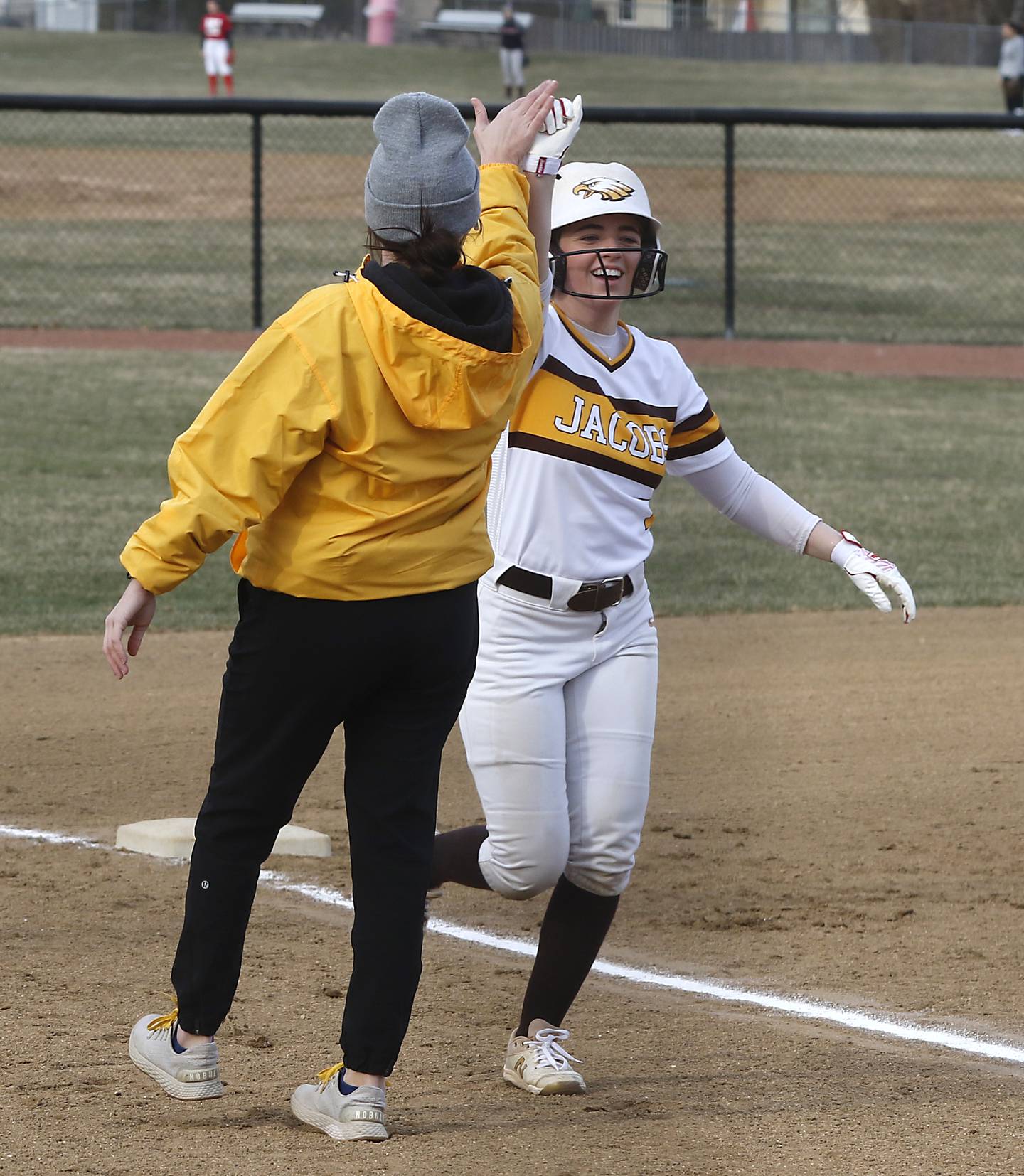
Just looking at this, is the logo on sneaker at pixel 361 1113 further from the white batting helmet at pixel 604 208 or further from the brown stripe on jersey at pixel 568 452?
the white batting helmet at pixel 604 208

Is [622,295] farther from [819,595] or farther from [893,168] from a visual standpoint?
[893,168]

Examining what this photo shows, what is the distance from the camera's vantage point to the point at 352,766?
10.7 ft

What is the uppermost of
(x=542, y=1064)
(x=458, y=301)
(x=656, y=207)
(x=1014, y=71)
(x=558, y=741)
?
(x=458, y=301)

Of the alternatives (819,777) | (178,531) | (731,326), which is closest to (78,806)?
(819,777)

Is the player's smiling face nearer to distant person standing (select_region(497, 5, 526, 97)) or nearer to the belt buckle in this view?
the belt buckle

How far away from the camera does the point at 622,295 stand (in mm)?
3736

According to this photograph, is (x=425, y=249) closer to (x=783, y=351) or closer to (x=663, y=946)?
(x=663, y=946)

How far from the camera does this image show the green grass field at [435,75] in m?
38.9

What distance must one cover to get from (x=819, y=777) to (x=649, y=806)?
0.69 metres

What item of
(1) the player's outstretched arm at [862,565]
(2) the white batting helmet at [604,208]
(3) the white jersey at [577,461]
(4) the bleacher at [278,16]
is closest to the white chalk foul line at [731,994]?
(1) the player's outstretched arm at [862,565]

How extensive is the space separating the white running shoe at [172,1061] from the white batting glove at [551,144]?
1823 mm

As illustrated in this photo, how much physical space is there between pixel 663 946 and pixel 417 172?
8.26ft

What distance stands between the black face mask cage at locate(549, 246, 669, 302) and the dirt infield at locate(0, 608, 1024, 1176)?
1.70m

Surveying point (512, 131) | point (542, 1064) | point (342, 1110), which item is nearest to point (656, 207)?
point (512, 131)
